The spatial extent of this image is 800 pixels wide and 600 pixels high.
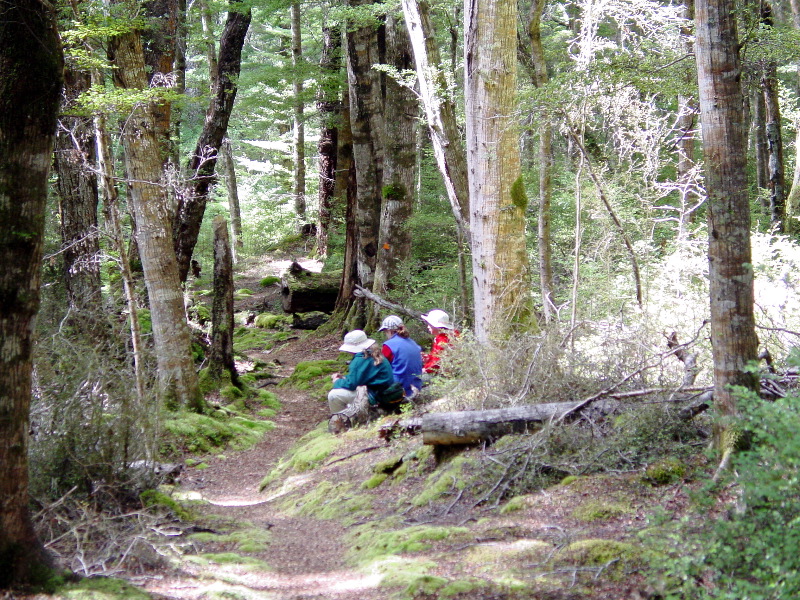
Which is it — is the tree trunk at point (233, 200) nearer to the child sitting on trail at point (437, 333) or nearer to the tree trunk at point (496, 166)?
the child sitting on trail at point (437, 333)

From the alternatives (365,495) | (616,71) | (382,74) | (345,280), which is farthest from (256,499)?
(382,74)

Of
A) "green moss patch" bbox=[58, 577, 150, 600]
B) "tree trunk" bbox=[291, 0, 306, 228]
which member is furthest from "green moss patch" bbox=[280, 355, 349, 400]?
"tree trunk" bbox=[291, 0, 306, 228]

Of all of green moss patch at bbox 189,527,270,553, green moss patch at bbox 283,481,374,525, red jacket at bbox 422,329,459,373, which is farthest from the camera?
red jacket at bbox 422,329,459,373

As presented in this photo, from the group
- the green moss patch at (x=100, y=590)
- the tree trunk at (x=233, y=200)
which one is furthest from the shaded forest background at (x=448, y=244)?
the tree trunk at (x=233, y=200)

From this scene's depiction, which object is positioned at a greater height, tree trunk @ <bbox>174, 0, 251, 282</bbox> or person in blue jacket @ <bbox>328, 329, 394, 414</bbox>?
tree trunk @ <bbox>174, 0, 251, 282</bbox>

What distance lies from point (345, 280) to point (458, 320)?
5903 mm

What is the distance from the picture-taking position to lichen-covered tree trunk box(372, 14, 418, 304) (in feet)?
44.1

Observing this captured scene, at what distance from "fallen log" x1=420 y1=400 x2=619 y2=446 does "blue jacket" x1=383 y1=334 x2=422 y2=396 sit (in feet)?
9.01

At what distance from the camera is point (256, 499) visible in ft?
26.1

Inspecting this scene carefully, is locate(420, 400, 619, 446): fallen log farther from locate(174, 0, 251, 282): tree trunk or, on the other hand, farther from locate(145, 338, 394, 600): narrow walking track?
locate(174, 0, 251, 282): tree trunk

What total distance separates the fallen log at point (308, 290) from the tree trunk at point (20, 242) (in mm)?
13987

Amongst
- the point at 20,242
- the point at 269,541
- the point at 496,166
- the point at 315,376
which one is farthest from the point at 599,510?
the point at 315,376

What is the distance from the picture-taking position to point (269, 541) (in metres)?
5.75

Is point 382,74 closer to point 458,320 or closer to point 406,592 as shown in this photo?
point 458,320
